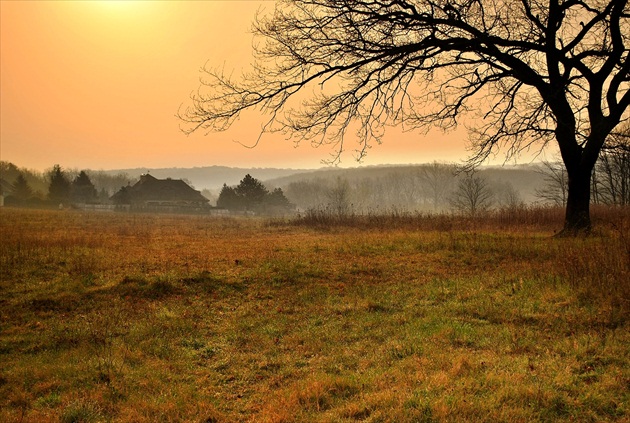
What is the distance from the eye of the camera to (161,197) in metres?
65.9

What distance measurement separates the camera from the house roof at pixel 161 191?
2589 inches

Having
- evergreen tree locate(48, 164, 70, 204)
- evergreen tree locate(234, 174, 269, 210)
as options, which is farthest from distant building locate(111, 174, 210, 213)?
evergreen tree locate(48, 164, 70, 204)

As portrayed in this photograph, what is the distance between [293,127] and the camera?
36.3 ft

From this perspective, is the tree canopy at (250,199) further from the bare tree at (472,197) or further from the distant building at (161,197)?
the bare tree at (472,197)

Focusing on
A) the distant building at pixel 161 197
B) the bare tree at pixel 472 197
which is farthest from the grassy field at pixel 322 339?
the distant building at pixel 161 197

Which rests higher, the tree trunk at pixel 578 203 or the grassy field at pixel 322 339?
the tree trunk at pixel 578 203

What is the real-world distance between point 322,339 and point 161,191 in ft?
218

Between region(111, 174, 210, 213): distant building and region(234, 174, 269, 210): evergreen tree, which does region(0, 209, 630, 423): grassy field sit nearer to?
region(111, 174, 210, 213): distant building

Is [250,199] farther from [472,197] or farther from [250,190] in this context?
[472,197]

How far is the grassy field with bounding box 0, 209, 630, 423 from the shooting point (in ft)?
12.3

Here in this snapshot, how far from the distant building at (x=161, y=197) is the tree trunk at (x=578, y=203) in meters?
59.3

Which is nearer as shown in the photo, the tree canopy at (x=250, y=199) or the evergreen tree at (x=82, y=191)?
the tree canopy at (x=250, y=199)

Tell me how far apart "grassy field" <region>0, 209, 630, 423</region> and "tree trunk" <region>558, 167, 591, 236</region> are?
6.81 ft

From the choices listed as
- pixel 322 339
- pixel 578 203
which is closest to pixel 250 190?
pixel 578 203
